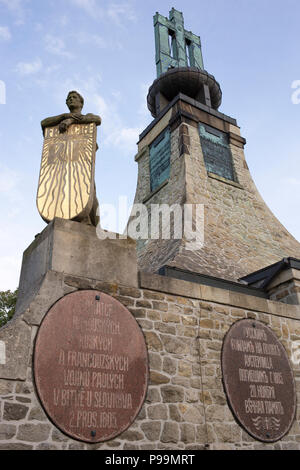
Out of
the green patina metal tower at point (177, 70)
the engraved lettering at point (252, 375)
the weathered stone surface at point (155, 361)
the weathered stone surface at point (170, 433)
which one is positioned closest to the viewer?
the weathered stone surface at point (170, 433)

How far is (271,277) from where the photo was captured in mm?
7305

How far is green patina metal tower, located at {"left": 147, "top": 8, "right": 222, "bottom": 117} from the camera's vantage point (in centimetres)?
1573

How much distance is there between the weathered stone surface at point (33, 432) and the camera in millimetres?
3855

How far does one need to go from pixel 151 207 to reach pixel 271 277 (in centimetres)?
603

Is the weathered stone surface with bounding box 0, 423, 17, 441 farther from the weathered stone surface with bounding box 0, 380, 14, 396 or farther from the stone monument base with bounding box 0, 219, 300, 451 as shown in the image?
the weathered stone surface with bounding box 0, 380, 14, 396

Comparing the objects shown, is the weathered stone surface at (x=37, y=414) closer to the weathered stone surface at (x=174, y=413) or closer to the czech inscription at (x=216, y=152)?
the weathered stone surface at (x=174, y=413)

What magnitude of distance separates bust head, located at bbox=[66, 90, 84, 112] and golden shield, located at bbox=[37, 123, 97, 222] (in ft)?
1.00

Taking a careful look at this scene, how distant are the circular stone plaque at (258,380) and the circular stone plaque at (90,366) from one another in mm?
1389

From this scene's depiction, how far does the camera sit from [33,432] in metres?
3.91

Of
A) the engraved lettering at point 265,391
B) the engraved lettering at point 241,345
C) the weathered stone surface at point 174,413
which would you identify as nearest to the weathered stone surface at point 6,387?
the weathered stone surface at point 174,413

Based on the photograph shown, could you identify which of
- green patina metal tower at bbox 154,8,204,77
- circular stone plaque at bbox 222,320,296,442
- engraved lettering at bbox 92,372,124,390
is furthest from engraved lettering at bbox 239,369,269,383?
green patina metal tower at bbox 154,8,204,77

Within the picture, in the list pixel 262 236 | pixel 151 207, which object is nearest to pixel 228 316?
pixel 262 236

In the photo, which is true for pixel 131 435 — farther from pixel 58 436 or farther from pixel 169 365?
pixel 169 365
